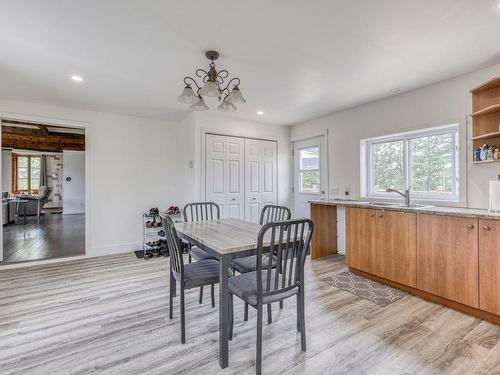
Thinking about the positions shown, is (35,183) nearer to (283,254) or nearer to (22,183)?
(22,183)

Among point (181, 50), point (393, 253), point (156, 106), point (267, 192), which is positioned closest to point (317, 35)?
point (181, 50)

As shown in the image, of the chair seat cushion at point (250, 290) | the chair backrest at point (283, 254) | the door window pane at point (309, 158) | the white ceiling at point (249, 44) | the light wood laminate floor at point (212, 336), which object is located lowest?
the light wood laminate floor at point (212, 336)

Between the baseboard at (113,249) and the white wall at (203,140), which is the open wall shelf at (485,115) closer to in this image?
the white wall at (203,140)

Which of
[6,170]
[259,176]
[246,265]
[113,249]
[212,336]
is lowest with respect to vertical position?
[212,336]

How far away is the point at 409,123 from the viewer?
3.35 metres

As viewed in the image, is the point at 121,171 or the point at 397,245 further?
the point at 121,171

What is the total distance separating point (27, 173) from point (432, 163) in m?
13.1

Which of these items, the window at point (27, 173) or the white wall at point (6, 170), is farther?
the window at point (27, 173)

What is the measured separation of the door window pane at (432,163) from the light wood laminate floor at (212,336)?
149 centimetres

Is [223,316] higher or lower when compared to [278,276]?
lower

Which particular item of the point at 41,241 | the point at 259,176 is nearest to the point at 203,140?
the point at 259,176

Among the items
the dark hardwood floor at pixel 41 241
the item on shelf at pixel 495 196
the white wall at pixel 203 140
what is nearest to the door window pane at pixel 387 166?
the item on shelf at pixel 495 196

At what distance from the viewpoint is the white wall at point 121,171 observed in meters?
4.23

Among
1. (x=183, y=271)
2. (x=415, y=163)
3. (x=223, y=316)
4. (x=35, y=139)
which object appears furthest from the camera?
(x=35, y=139)
